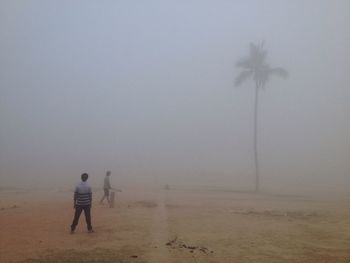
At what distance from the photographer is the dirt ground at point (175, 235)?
11.2m

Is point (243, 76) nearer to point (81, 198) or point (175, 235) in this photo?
point (175, 235)

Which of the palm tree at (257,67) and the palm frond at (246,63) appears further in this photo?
the palm frond at (246,63)

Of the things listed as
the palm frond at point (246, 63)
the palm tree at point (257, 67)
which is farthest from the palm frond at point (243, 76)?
the palm frond at point (246, 63)

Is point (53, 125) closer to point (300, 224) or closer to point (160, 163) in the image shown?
point (160, 163)

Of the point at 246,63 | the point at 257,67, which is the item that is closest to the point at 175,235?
the point at 257,67

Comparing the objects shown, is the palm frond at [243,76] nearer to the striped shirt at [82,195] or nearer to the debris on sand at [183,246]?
the striped shirt at [82,195]

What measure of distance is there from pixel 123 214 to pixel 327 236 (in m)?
7.73

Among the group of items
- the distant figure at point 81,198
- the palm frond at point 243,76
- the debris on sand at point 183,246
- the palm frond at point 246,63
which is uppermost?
the palm frond at point 246,63

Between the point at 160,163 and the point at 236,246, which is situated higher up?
the point at 160,163

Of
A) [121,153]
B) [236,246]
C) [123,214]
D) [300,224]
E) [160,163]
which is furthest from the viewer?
[121,153]

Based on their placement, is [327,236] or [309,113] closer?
[327,236]

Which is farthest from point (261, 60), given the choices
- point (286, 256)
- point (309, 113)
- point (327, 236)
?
point (309, 113)

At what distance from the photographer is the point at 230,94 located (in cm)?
14325

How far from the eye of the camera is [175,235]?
14.0 m
